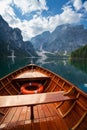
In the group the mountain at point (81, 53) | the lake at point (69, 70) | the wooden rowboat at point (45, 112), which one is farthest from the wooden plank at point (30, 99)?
the mountain at point (81, 53)

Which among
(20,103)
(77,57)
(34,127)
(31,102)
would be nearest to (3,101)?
(20,103)

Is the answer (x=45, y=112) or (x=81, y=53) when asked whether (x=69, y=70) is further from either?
(x=81, y=53)

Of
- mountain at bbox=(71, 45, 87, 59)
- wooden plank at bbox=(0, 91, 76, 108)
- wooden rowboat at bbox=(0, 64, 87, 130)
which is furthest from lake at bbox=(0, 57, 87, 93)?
mountain at bbox=(71, 45, 87, 59)

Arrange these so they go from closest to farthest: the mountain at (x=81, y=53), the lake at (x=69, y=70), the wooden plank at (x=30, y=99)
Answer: the wooden plank at (x=30, y=99) < the lake at (x=69, y=70) < the mountain at (x=81, y=53)

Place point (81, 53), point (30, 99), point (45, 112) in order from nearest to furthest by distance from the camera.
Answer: point (30, 99)
point (45, 112)
point (81, 53)

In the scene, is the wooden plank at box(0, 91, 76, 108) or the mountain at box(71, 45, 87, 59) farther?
the mountain at box(71, 45, 87, 59)

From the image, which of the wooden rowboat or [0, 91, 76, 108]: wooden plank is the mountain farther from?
[0, 91, 76, 108]: wooden plank

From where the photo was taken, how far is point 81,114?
18.6ft

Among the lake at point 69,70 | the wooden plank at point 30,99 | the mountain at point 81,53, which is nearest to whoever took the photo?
the wooden plank at point 30,99

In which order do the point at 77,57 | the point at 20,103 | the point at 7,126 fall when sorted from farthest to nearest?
the point at 77,57 → the point at 7,126 → the point at 20,103

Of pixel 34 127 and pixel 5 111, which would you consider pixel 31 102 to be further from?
pixel 5 111

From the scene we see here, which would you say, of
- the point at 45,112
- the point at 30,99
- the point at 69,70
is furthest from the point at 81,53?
the point at 30,99

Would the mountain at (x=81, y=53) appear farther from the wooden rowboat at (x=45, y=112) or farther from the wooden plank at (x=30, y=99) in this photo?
the wooden plank at (x=30, y=99)

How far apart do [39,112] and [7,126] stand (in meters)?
1.73
